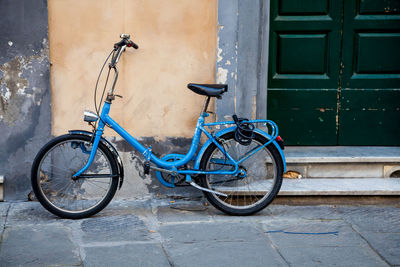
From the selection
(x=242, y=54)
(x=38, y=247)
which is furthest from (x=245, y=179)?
(x=38, y=247)

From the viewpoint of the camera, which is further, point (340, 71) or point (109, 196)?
point (340, 71)

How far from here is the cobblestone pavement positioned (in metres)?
3.96

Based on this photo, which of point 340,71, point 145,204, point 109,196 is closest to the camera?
point 109,196

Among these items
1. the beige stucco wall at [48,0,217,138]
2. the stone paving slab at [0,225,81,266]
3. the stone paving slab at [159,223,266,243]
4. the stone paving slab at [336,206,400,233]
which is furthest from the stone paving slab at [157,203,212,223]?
the stone paving slab at [336,206,400,233]

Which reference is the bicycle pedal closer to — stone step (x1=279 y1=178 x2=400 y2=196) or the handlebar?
the handlebar

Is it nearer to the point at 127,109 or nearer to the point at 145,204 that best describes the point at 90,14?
the point at 127,109

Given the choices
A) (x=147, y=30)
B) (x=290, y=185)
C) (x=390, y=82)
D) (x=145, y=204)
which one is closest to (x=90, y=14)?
(x=147, y=30)

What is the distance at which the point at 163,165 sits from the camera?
4.91m

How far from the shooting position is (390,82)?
18.9 ft

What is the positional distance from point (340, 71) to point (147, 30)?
2.03m

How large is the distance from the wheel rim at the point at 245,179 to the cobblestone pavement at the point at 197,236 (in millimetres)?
184

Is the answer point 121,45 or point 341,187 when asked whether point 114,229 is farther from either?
point 341,187

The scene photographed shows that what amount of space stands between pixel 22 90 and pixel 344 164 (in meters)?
3.11

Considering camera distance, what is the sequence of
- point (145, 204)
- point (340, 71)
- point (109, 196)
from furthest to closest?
point (340, 71), point (145, 204), point (109, 196)
